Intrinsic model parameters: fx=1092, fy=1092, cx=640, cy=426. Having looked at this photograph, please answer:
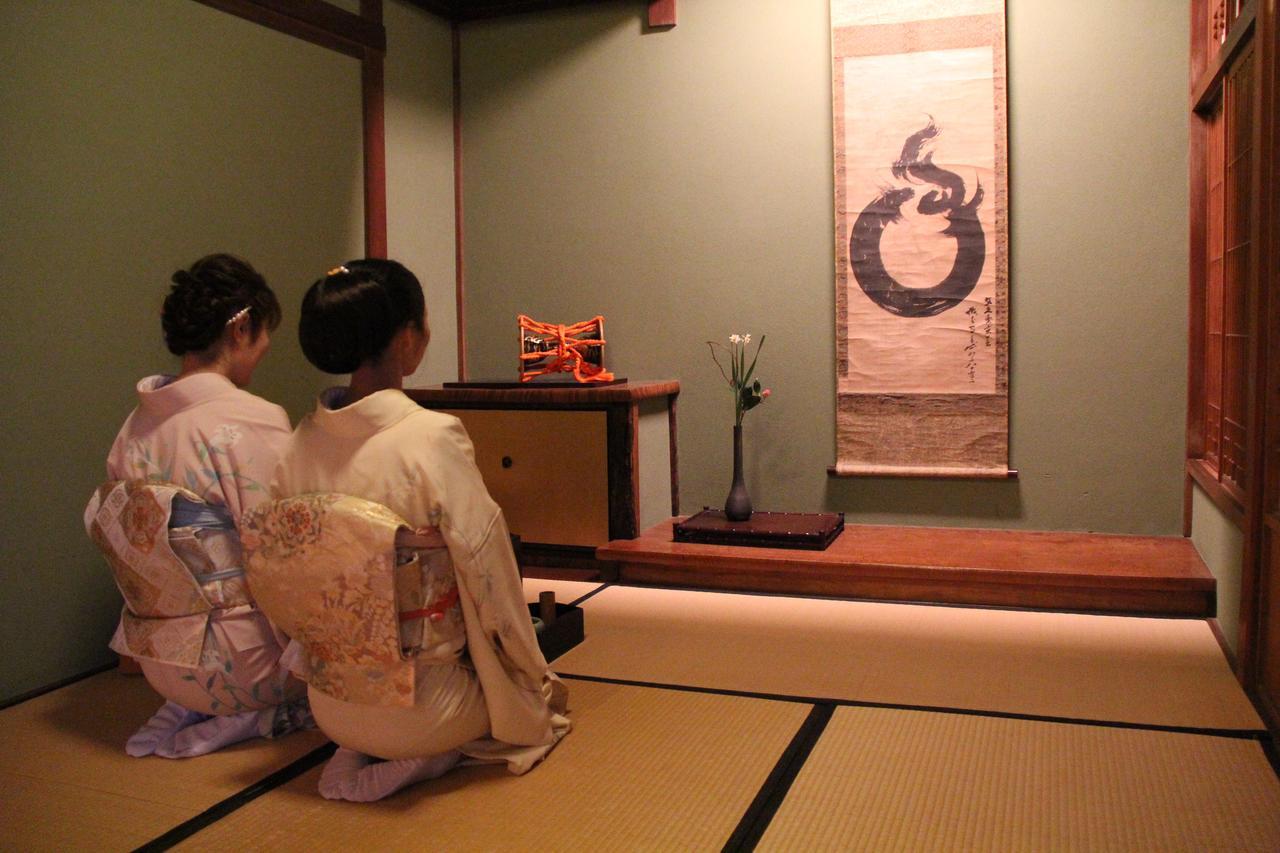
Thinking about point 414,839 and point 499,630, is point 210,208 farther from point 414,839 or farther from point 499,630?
point 414,839

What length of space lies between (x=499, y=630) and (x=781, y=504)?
262 cm

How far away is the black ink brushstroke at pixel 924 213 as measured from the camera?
426 centimetres

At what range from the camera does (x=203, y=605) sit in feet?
7.96

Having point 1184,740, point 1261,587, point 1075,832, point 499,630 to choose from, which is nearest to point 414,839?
point 499,630

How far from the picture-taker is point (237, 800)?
2.14 m

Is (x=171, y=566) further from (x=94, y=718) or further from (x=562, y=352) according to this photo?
(x=562, y=352)

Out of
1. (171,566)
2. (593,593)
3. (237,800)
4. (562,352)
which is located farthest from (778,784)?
(562,352)

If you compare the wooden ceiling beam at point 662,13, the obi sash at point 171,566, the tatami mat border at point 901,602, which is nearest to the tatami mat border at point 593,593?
the tatami mat border at point 901,602

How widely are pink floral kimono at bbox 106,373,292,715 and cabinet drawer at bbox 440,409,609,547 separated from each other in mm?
1712

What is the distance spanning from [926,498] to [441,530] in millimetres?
2786

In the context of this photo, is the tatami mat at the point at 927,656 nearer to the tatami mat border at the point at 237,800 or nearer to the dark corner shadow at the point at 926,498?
the tatami mat border at the point at 237,800

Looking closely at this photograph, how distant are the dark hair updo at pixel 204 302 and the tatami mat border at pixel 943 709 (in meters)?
1.23

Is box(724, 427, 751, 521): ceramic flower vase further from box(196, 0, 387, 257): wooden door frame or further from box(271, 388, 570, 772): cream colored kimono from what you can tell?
box(271, 388, 570, 772): cream colored kimono

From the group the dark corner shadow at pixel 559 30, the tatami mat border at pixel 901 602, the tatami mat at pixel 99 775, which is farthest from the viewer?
the dark corner shadow at pixel 559 30
